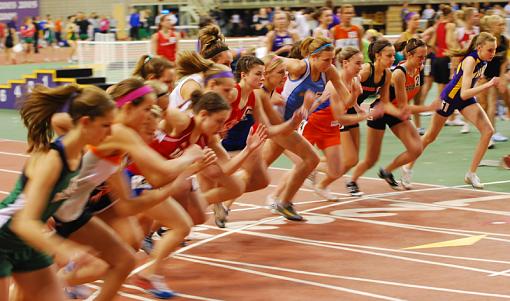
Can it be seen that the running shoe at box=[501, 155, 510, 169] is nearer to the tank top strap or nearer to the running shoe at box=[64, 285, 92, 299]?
the running shoe at box=[64, 285, 92, 299]

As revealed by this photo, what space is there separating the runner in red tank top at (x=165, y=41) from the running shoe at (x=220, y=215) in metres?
9.37

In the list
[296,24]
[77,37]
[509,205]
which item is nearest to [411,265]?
[509,205]

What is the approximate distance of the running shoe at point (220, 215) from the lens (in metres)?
9.78

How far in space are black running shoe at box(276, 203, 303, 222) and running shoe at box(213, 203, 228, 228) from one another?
634mm

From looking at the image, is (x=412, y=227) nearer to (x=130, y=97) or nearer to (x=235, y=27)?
(x=130, y=97)

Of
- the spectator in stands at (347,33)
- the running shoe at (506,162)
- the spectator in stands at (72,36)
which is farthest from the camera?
the spectator in stands at (72,36)

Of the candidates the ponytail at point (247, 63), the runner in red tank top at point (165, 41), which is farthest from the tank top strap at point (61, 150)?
the runner in red tank top at point (165, 41)

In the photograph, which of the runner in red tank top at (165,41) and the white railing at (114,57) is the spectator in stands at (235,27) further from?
the runner in red tank top at (165,41)

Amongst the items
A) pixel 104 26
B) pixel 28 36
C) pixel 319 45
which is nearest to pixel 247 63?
pixel 319 45

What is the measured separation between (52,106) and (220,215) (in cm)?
438

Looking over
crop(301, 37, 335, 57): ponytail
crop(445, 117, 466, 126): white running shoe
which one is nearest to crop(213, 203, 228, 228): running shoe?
crop(301, 37, 335, 57): ponytail

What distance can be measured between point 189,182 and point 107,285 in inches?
80.6

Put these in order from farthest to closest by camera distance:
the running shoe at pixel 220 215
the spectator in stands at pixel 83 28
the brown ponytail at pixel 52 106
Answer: the spectator in stands at pixel 83 28 → the running shoe at pixel 220 215 → the brown ponytail at pixel 52 106

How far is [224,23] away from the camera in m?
41.5
